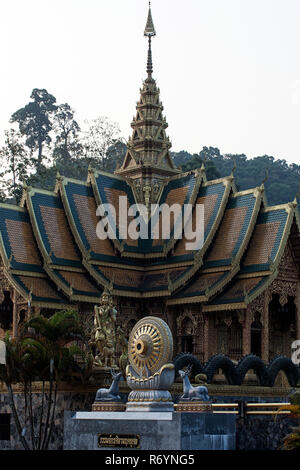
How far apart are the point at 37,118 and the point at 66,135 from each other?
405cm

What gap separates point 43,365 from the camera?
2405cm

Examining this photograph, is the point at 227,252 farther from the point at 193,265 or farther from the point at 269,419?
the point at 269,419

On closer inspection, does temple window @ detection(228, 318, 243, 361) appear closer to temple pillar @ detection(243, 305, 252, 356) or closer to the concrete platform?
temple pillar @ detection(243, 305, 252, 356)

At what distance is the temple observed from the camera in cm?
3391

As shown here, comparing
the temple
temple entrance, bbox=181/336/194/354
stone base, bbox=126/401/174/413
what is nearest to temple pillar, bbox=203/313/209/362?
the temple

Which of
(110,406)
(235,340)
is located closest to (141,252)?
(235,340)

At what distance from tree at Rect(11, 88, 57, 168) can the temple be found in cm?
3961

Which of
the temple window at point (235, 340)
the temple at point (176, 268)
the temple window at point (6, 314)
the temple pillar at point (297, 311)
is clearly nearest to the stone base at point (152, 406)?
the temple at point (176, 268)

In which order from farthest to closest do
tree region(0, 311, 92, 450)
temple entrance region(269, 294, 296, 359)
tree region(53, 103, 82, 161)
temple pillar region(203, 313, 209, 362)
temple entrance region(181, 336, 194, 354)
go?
tree region(53, 103, 82, 161)
temple entrance region(269, 294, 296, 359)
temple entrance region(181, 336, 194, 354)
temple pillar region(203, 313, 209, 362)
tree region(0, 311, 92, 450)

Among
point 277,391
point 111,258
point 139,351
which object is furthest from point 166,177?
point 139,351

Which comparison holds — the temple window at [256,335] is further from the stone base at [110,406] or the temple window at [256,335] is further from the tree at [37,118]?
the tree at [37,118]

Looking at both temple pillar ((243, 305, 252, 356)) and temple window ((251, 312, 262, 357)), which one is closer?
temple pillar ((243, 305, 252, 356))

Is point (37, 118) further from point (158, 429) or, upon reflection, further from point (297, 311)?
point (158, 429)

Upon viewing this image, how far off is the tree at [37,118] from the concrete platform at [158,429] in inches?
2315
